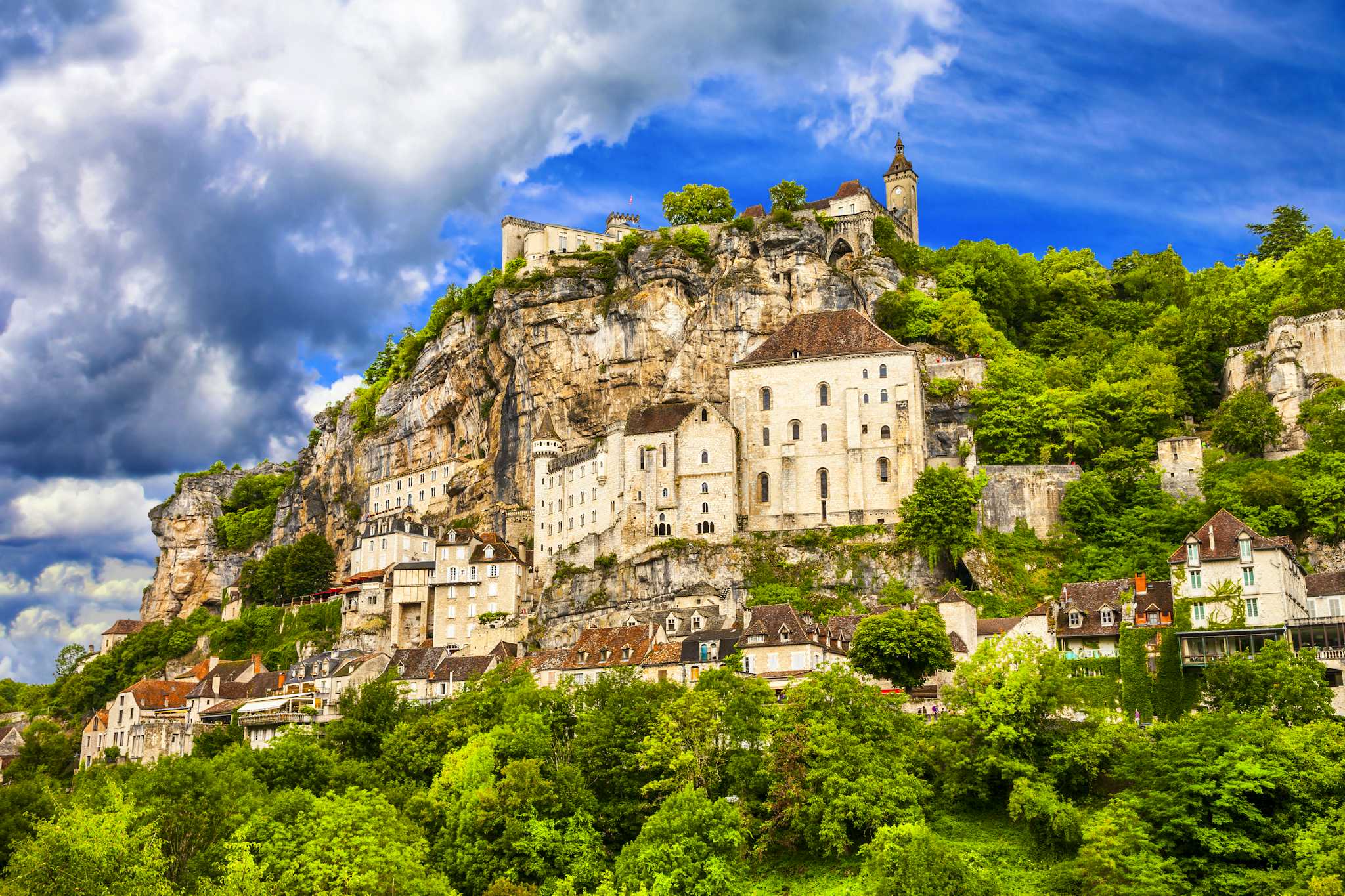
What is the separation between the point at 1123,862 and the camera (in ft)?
137

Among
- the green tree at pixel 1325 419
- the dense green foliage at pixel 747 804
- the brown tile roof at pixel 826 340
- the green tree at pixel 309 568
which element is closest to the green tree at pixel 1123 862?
the dense green foliage at pixel 747 804

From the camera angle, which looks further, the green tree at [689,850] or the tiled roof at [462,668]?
the tiled roof at [462,668]

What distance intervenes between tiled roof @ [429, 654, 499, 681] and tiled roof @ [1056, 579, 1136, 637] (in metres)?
31.8

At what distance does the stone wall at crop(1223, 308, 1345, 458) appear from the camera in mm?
78875

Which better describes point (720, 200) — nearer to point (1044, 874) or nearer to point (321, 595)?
point (321, 595)

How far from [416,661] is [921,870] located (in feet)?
151

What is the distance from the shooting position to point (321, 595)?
101125mm

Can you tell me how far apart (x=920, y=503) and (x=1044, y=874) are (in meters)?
32.8

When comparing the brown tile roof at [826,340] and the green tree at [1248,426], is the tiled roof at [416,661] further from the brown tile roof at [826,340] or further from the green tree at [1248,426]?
the green tree at [1248,426]

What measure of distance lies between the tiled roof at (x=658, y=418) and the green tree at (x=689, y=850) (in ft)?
118

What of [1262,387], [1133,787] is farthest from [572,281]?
[1133,787]

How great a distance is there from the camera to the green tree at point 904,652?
59406mm

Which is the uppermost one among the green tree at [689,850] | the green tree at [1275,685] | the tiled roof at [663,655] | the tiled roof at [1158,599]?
the tiled roof at [1158,599]

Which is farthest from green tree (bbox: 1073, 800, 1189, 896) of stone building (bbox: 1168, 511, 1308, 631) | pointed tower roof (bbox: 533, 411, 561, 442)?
pointed tower roof (bbox: 533, 411, 561, 442)
